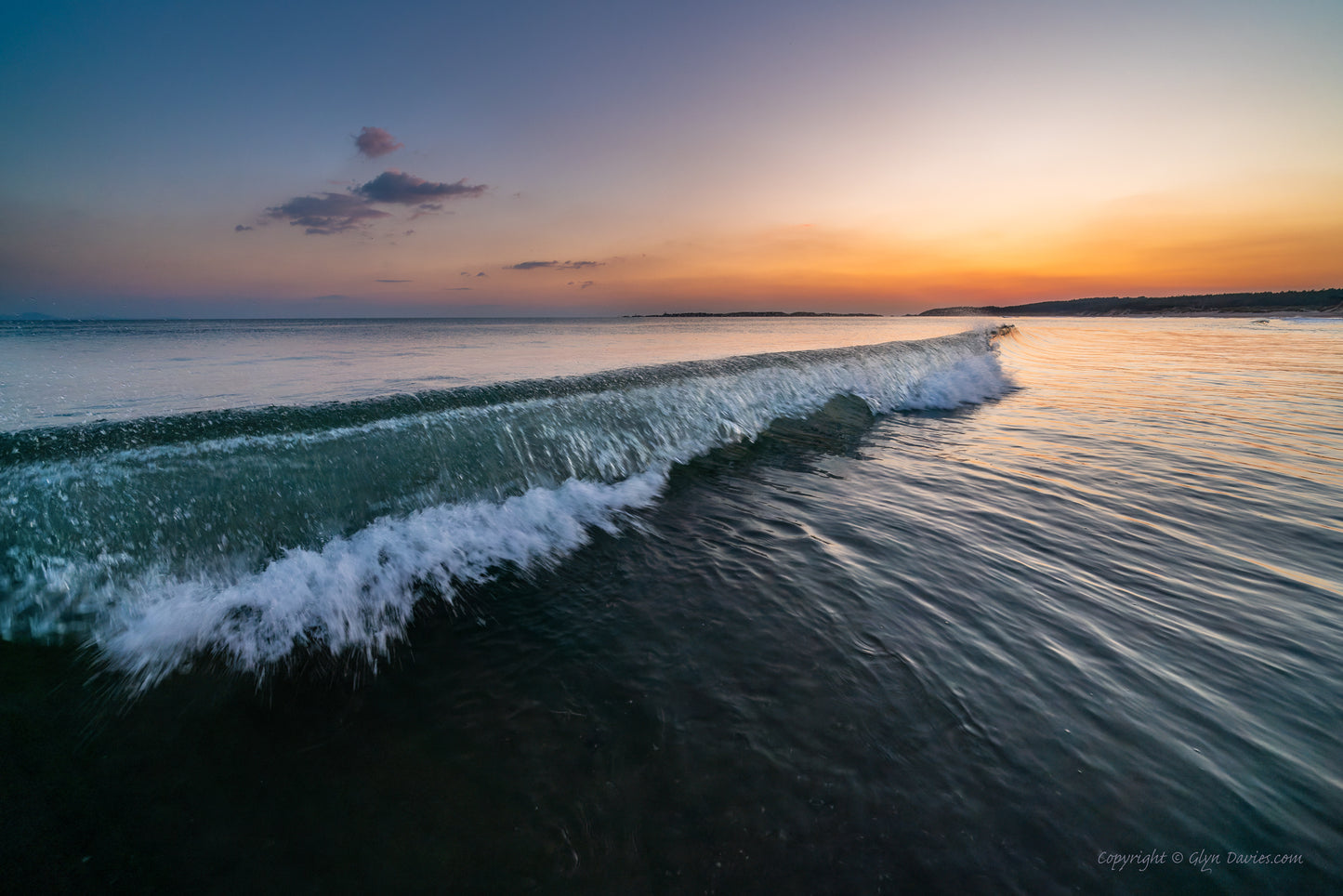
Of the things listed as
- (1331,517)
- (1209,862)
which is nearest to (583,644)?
(1209,862)

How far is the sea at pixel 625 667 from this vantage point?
2449 mm

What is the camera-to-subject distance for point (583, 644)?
13.1 feet

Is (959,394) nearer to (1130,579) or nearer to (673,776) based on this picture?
(1130,579)

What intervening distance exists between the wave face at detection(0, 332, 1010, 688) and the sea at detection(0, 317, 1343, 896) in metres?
0.03

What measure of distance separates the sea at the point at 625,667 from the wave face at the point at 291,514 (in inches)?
1.3

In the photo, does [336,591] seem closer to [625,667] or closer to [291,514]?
[291,514]

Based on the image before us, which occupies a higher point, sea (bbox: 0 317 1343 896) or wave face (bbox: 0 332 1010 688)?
wave face (bbox: 0 332 1010 688)

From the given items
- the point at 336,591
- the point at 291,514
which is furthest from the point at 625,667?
the point at 291,514

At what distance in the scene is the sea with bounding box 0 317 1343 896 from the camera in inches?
96.4

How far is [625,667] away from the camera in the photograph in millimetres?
3705

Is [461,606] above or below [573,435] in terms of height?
below

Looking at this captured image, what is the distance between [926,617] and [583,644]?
2850 millimetres

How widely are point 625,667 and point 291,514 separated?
391 cm

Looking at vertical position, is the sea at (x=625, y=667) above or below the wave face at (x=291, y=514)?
below
